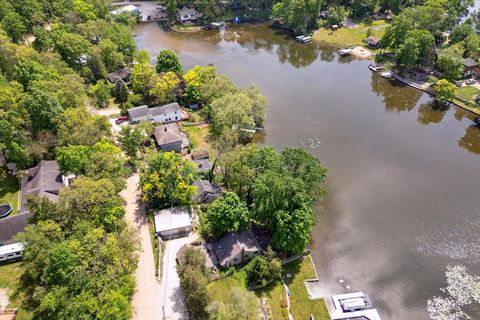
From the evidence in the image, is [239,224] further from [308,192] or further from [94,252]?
[94,252]

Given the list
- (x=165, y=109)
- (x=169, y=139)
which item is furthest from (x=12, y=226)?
(x=165, y=109)

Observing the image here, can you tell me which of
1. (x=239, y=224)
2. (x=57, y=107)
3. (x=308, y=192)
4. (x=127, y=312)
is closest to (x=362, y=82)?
(x=308, y=192)

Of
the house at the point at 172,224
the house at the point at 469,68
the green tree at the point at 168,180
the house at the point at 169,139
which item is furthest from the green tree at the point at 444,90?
the house at the point at 172,224

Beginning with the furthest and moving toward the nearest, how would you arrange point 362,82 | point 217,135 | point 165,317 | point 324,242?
point 362,82, point 217,135, point 324,242, point 165,317

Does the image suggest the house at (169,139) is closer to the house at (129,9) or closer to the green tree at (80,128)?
the green tree at (80,128)

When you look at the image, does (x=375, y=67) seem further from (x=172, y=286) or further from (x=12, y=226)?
(x=12, y=226)

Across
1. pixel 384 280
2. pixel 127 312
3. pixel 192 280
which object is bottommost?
pixel 384 280
